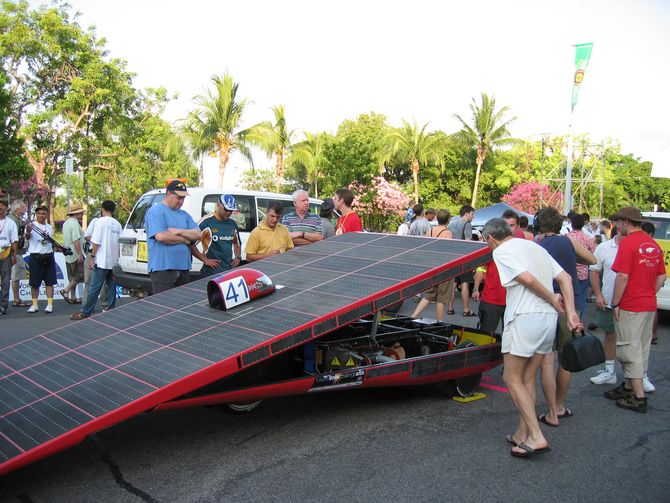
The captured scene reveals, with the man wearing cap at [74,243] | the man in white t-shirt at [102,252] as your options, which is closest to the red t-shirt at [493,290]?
the man in white t-shirt at [102,252]

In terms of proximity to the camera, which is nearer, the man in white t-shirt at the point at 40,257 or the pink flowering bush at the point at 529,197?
the man in white t-shirt at the point at 40,257

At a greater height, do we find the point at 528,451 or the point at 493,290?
the point at 493,290

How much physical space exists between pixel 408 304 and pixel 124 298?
19.9 ft

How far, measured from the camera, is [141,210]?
31.8 feet

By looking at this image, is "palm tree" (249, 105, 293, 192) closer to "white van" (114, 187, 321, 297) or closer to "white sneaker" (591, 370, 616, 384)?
"white van" (114, 187, 321, 297)

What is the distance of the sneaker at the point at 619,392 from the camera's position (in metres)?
5.62

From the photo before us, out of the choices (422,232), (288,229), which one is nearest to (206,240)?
(288,229)

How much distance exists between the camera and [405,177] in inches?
2122

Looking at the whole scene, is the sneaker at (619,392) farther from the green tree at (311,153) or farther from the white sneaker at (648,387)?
the green tree at (311,153)

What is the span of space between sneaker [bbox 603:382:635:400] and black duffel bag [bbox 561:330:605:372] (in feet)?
5.06

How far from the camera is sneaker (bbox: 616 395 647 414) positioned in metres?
5.41

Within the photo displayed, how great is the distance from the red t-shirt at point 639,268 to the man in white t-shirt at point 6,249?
953cm

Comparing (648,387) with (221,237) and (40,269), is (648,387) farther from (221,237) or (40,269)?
(40,269)

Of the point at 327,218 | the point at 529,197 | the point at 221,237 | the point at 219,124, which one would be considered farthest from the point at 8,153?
the point at 529,197
